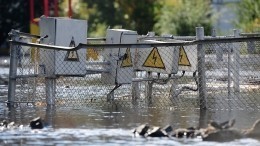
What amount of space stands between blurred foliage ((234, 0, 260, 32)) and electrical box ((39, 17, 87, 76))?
20.4 m

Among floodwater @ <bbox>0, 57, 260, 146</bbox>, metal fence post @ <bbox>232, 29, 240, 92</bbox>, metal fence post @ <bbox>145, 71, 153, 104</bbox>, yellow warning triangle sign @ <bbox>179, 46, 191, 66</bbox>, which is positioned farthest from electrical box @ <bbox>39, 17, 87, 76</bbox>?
metal fence post @ <bbox>232, 29, 240, 92</bbox>

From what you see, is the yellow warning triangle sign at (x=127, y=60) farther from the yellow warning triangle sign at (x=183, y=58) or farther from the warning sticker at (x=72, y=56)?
the warning sticker at (x=72, y=56)

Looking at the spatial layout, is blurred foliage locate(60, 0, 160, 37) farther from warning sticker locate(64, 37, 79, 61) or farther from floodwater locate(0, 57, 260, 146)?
floodwater locate(0, 57, 260, 146)

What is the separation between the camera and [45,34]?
16469 millimetres

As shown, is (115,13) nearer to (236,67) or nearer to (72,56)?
(236,67)

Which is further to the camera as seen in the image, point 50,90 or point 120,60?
point 120,60

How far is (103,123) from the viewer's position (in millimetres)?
13906

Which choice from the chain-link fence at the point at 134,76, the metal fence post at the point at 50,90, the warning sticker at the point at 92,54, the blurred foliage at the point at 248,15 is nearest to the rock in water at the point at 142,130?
the chain-link fence at the point at 134,76

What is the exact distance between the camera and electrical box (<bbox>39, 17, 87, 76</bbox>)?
632 inches

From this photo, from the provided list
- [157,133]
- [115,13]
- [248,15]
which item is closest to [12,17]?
[115,13]

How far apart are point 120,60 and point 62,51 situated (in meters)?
1.21

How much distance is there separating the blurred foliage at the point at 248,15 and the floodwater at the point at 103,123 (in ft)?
68.6

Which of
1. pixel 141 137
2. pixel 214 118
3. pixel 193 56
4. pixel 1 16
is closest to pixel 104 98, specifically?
pixel 193 56

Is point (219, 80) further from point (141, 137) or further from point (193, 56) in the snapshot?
point (141, 137)
